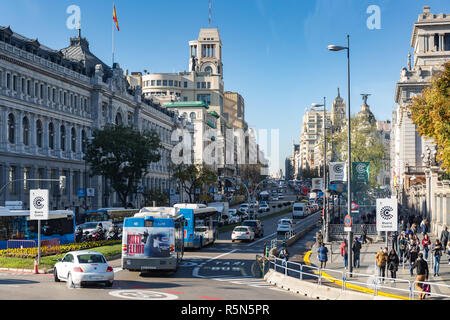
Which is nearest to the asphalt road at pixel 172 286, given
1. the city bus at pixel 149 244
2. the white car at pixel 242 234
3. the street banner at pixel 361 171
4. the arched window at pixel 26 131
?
the city bus at pixel 149 244

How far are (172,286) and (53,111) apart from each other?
53147 mm

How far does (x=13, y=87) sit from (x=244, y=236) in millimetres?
29945

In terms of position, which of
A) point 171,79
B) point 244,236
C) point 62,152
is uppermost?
point 171,79

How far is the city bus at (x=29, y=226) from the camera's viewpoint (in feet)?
130

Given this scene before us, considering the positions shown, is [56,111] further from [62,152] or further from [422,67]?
[422,67]

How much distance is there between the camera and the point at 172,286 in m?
25.6

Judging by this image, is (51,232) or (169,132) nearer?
(51,232)

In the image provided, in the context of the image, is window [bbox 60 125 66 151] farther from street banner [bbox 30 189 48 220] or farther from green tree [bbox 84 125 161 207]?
street banner [bbox 30 189 48 220]

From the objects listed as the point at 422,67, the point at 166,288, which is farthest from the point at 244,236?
the point at 422,67

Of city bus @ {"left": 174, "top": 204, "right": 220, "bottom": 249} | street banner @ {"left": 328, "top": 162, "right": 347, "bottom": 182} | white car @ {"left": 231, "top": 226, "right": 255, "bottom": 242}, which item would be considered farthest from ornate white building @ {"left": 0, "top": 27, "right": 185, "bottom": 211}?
street banner @ {"left": 328, "top": 162, "right": 347, "bottom": 182}

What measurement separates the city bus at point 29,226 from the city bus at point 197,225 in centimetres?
787

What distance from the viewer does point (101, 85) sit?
287 ft

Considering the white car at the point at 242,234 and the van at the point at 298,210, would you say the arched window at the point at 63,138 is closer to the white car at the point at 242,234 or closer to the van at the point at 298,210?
the white car at the point at 242,234

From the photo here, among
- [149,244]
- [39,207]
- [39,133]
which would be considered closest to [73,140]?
[39,133]
